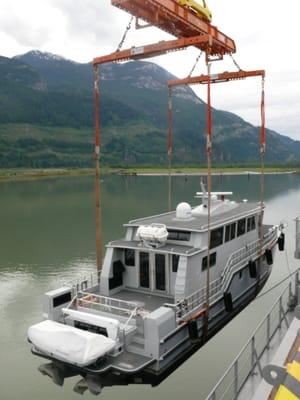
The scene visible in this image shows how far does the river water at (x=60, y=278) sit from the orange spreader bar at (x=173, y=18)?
12.3 metres

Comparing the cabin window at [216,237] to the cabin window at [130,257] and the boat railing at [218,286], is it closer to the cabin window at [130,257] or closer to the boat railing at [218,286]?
the boat railing at [218,286]

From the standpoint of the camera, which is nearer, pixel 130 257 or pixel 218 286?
pixel 218 286

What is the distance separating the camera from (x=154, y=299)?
1468cm

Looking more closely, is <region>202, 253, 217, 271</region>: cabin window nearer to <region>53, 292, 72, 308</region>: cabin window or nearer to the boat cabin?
the boat cabin

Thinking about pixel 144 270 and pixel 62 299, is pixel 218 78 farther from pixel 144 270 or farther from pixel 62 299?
pixel 62 299

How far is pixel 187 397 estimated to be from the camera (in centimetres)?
1160

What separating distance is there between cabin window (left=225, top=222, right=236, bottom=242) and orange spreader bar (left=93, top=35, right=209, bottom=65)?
736 cm

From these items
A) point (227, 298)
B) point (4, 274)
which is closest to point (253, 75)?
point (227, 298)

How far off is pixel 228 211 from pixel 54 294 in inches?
371

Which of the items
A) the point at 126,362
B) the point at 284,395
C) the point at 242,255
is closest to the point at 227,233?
the point at 242,255

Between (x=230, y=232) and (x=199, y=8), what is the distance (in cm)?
1037

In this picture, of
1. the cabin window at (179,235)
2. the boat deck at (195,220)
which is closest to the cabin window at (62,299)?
the boat deck at (195,220)

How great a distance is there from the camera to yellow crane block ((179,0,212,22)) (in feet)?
57.1

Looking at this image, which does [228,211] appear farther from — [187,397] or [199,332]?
[187,397]
